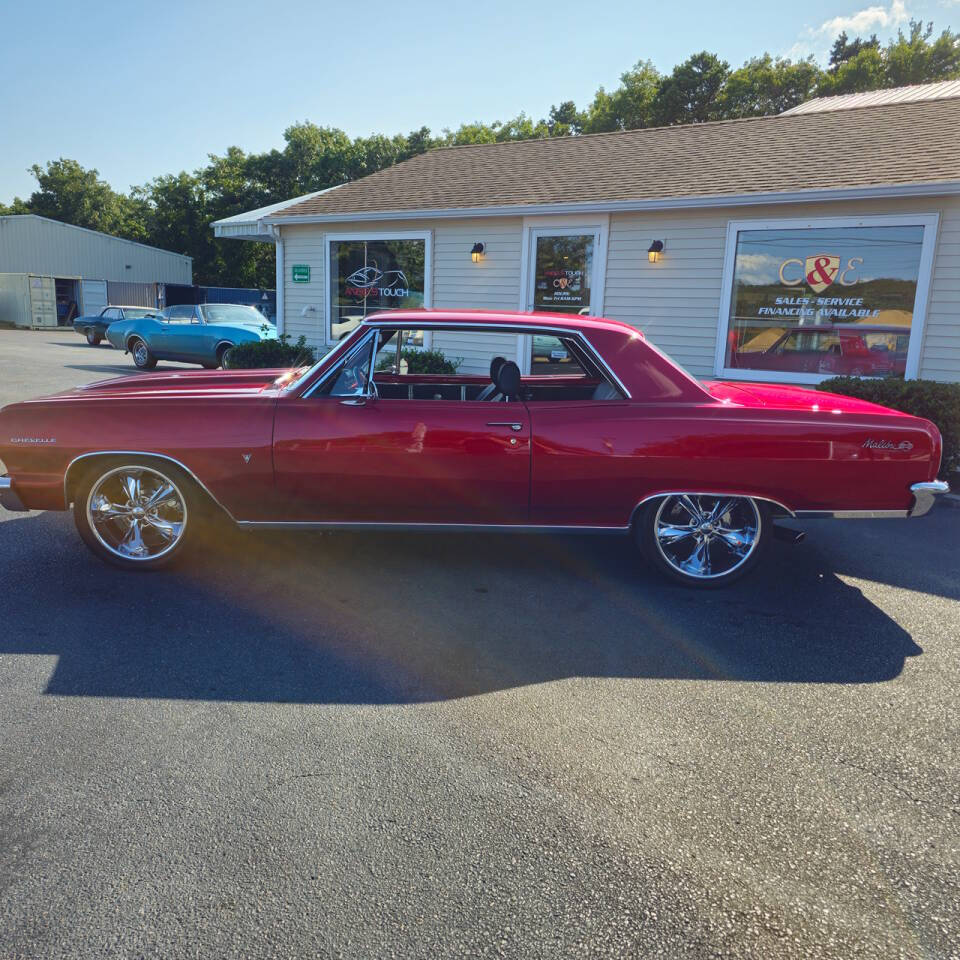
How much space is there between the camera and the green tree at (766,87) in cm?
4088

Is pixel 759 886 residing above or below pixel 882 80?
below

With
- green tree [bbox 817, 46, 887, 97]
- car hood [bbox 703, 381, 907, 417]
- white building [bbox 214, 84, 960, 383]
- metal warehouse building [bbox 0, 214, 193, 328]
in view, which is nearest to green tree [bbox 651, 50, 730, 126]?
green tree [bbox 817, 46, 887, 97]

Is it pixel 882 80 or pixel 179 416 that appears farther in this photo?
pixel 882 80

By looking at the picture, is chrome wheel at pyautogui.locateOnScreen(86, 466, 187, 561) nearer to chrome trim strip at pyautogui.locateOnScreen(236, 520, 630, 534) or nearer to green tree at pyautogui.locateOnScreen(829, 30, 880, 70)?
chrome trim strip at pyautogui.locateOnScreen(236, 520, 630, 534)

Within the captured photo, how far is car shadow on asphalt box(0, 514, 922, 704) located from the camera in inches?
135

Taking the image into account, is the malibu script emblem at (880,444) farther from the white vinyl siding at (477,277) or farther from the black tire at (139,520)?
the white vinyl siding at (477,277)

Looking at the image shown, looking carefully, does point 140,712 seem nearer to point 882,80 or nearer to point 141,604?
point 141,604

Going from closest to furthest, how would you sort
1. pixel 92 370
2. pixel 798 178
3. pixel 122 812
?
pixel 122 812 < pixel 798 178 < pixel 92 370

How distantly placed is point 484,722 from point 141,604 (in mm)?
2110

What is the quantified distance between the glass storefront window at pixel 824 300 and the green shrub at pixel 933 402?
1.69m

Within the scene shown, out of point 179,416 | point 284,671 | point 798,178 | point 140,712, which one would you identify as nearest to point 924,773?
point 284,671

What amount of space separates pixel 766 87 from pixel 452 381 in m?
44.5

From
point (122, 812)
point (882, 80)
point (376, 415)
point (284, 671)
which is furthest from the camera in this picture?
point (882, 80)

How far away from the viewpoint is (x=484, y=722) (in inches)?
121
